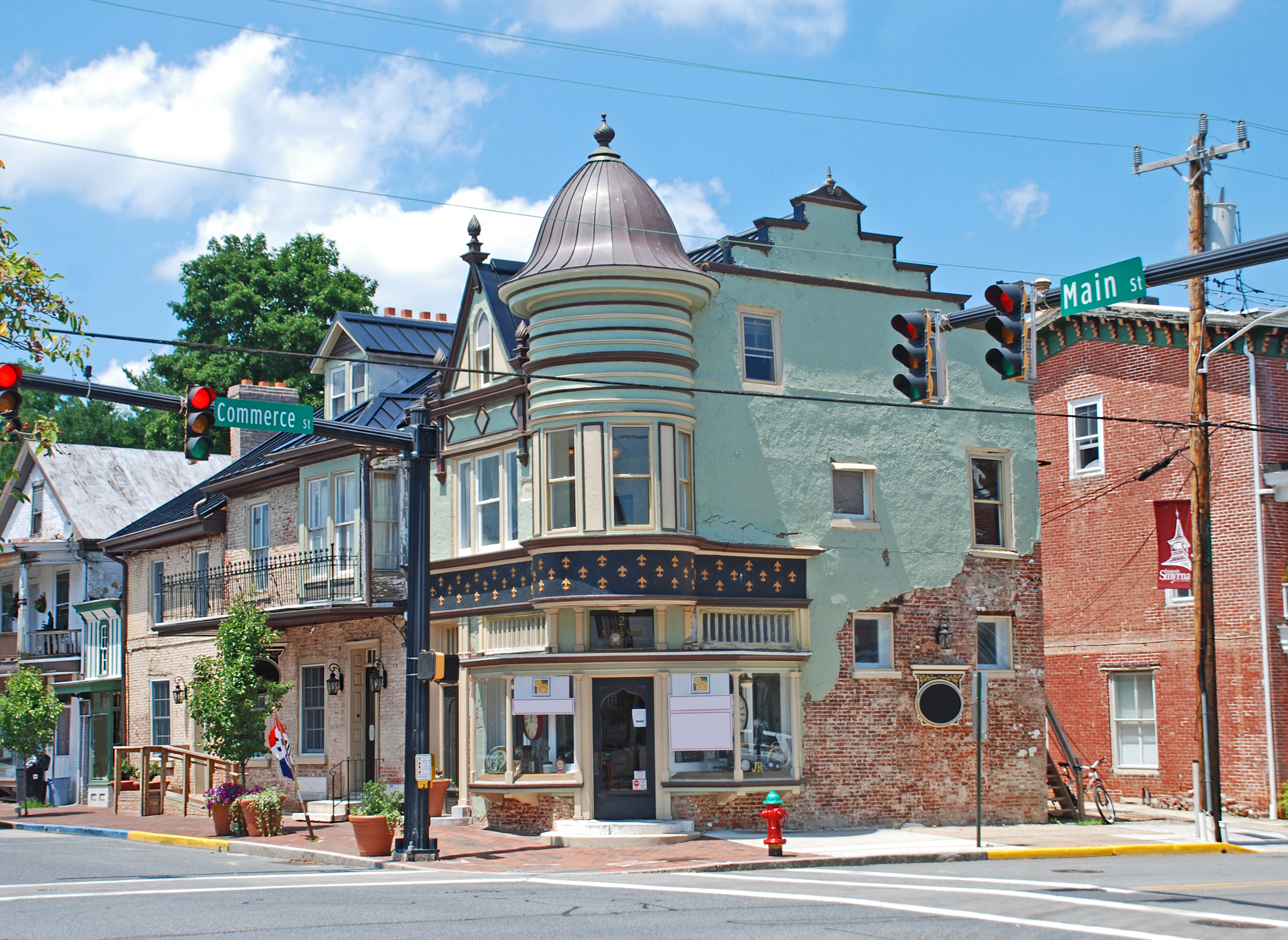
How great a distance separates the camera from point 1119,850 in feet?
68.4

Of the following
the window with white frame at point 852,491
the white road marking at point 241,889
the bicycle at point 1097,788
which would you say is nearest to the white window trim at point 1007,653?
the bicycle at point 1097,788

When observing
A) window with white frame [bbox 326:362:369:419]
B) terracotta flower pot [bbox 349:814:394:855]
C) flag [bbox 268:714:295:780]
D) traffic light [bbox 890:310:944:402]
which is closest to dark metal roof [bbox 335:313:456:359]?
window with white frame [bbox 326:362:369:419]

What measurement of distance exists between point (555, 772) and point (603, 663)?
76.2 inches

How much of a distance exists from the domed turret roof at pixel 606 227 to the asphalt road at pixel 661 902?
9.34m

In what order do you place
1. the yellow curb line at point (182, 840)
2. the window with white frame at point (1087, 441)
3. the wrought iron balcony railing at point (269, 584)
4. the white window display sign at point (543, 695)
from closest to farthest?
the white window display sign at point (543, 695)
the yellow curb line at point (182, 840)
the wrought iron balcony railing at point (269, 584)
the window with white frame at point (1087, 441)

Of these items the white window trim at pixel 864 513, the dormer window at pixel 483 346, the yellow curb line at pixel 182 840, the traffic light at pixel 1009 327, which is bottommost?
the yellow curb line at pixel 182 840

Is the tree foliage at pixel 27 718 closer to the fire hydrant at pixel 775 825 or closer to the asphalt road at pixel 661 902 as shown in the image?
the asphalt road at pixel 661 902

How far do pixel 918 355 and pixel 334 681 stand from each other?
16.9 metres

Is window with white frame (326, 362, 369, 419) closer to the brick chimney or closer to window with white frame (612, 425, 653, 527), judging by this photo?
the brick chimney

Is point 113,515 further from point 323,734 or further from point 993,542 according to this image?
point 993,542

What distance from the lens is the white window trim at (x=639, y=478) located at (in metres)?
21.9

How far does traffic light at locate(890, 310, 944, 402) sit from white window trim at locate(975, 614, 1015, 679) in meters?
11.1

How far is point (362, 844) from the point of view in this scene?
20250mm

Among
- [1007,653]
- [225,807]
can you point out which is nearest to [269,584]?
[225,807]
